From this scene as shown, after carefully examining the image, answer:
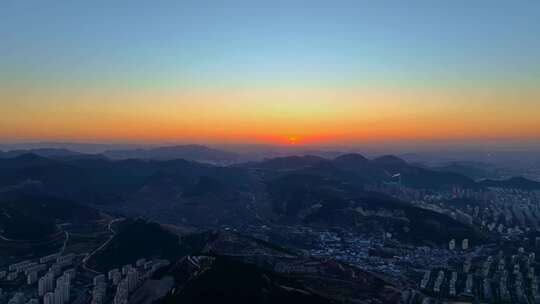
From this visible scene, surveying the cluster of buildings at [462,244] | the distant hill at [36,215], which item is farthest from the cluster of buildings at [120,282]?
the cluster of buildings at [462,244]

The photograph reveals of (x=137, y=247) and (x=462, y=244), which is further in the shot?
(x=462, y=244)

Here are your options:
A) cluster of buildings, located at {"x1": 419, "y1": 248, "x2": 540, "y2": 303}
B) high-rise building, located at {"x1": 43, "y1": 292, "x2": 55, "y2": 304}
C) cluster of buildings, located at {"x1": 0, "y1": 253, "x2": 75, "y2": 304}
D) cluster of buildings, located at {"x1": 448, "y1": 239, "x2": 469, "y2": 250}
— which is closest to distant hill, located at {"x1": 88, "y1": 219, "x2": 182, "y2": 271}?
cluster of buildings, located at {"x1": 0, "y1": 253, "x2": 75, "y2": 304}

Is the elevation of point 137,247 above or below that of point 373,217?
above

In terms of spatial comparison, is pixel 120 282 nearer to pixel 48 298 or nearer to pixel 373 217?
pixel 48 298

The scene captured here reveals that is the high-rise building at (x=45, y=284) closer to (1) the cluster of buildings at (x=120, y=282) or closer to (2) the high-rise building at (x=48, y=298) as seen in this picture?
(2) the high-rise building at (x=48, y=298)

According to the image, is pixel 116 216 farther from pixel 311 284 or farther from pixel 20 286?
pixel 311 284

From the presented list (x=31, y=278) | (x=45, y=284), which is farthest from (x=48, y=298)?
(x=31, y=278)

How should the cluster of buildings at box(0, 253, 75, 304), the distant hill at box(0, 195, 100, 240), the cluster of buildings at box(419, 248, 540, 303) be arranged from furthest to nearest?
the distant hill at box(0, 195, 100, 240) → the cluster of buildings at box(419, 248, 540, 303) → the cluster of buildings at box(0, 253, 75, 304)

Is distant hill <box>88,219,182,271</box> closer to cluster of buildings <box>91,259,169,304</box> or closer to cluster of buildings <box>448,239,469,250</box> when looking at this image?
cluster of buildings <box>91,259,169,304</box>

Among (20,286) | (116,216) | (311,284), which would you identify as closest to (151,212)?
(116,216)
